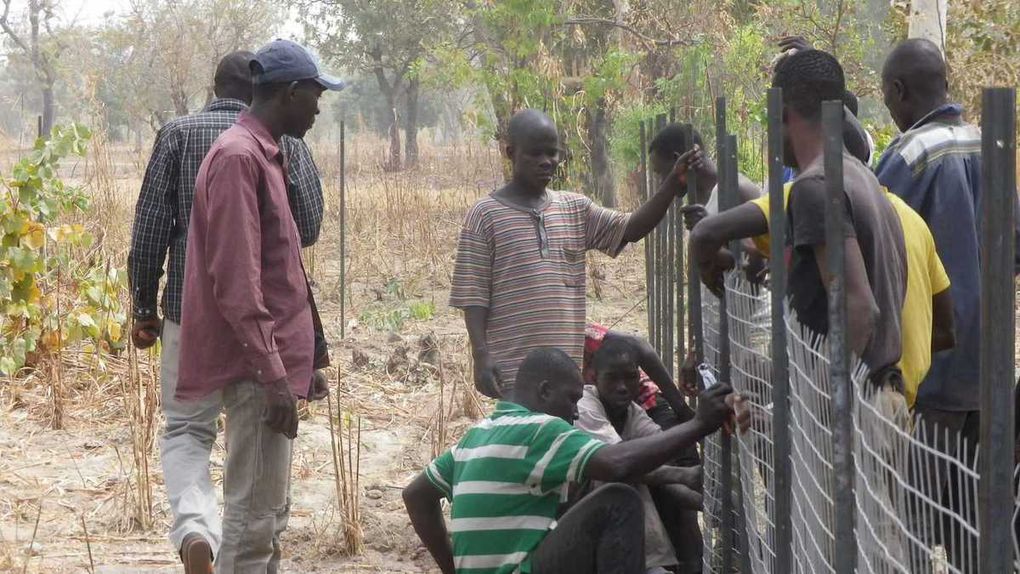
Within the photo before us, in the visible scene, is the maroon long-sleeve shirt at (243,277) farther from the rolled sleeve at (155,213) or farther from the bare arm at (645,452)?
the bare arm at (645,452)

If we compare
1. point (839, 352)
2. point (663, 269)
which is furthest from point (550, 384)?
point (663, 269)

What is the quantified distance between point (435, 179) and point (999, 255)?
12.9 m

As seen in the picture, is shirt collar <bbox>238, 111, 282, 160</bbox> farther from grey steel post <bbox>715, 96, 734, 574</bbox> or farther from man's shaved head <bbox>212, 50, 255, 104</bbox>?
grey steel post <bbox>715, 96, 734, 574</bbox>

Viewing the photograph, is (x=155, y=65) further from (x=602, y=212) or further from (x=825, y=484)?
(x=825, y=484)

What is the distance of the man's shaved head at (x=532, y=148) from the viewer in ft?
14.3

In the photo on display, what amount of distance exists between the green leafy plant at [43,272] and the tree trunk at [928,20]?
571cm

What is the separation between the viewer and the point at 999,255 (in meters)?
1.43

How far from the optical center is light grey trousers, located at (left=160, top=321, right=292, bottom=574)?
3789 millimetres

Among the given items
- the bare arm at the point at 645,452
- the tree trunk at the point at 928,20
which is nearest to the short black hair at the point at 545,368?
the bare arm at the point at 645,452

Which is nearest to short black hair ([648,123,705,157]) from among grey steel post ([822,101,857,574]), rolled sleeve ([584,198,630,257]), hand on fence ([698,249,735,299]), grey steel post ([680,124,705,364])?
rolled sleeve ([584,198,630,257])

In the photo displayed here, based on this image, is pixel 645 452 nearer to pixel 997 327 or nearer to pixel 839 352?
pixel 839 352

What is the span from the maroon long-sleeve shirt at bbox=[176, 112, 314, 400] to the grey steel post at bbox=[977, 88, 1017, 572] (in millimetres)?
2491

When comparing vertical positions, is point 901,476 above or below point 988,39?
below

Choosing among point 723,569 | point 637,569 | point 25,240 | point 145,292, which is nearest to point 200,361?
point 145,292
